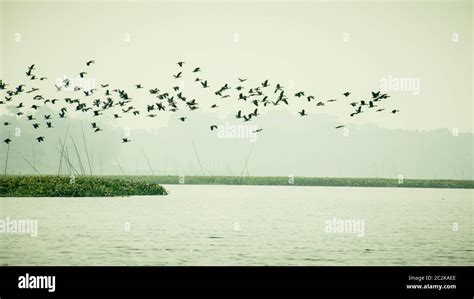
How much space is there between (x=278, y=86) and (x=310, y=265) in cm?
1068

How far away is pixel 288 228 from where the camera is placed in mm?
32688

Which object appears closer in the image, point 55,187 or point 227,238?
point 227,238

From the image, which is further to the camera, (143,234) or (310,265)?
(143,234)

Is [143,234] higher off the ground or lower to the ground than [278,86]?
lower

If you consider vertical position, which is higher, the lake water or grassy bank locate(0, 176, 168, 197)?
grassy bank locate(0, 176, 168, 197)

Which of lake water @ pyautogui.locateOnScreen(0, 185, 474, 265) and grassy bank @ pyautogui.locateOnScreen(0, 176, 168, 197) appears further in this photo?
grassy bank @ pyautogui.locateOnScreen(0, 176, 168, 197)

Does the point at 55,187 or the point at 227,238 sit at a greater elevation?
the point at 55,187

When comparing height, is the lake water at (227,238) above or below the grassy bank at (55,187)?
below

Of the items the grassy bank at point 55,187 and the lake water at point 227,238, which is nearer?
the lake water at point 227,238

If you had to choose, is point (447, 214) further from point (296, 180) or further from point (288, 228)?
point (296, 180)
